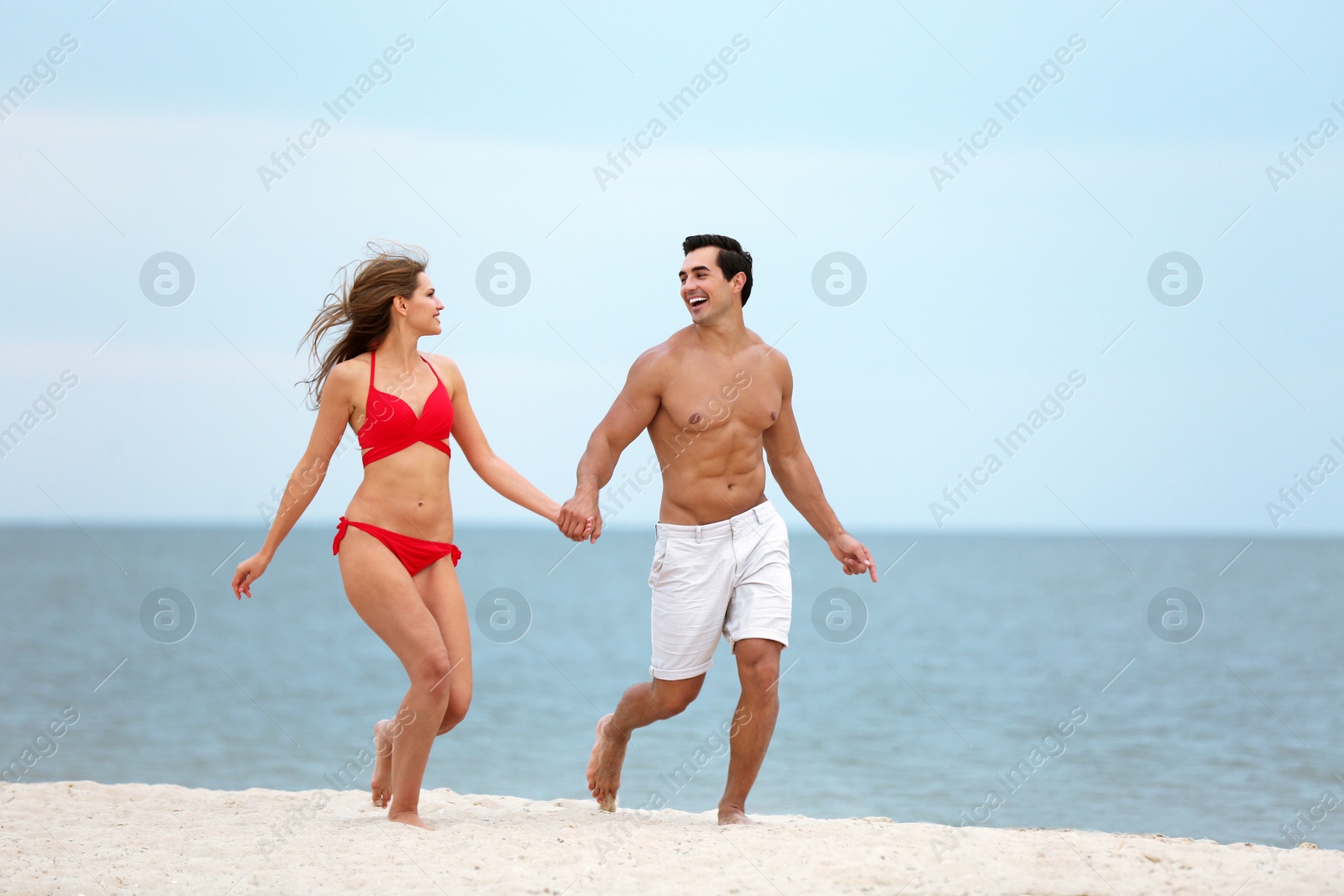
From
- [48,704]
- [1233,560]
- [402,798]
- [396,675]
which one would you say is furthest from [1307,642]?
[1233,560]

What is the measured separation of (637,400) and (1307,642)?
26.8 metres

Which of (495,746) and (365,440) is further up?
(365,440)

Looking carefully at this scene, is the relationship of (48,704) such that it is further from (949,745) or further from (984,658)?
(984,658)

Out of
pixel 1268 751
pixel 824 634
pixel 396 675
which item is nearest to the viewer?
pixel 1268 751

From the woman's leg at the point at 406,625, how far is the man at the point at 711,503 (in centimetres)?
79

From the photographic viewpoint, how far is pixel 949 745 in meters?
14.2

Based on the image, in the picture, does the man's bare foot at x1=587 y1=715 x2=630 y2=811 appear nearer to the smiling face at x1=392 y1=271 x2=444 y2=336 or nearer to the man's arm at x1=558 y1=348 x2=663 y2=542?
the man's arm at x1=558 y1=348 x2=663 y2=542

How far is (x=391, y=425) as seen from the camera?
5.36 meters

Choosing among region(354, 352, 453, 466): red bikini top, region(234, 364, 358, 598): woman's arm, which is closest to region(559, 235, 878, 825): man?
region(354, 352, 453, 466): red bikini top

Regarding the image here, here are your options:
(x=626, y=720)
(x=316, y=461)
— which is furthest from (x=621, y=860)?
(x=316, y=461)

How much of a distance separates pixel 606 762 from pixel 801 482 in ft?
5.59

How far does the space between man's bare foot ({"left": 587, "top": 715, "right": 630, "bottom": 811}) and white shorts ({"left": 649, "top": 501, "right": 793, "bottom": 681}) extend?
0.49m

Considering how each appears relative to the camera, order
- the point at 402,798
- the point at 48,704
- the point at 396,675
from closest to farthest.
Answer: the point at 402,798, the point at 48,704, the point at 396,675

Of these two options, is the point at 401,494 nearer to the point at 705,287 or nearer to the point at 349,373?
the point at 349,373
